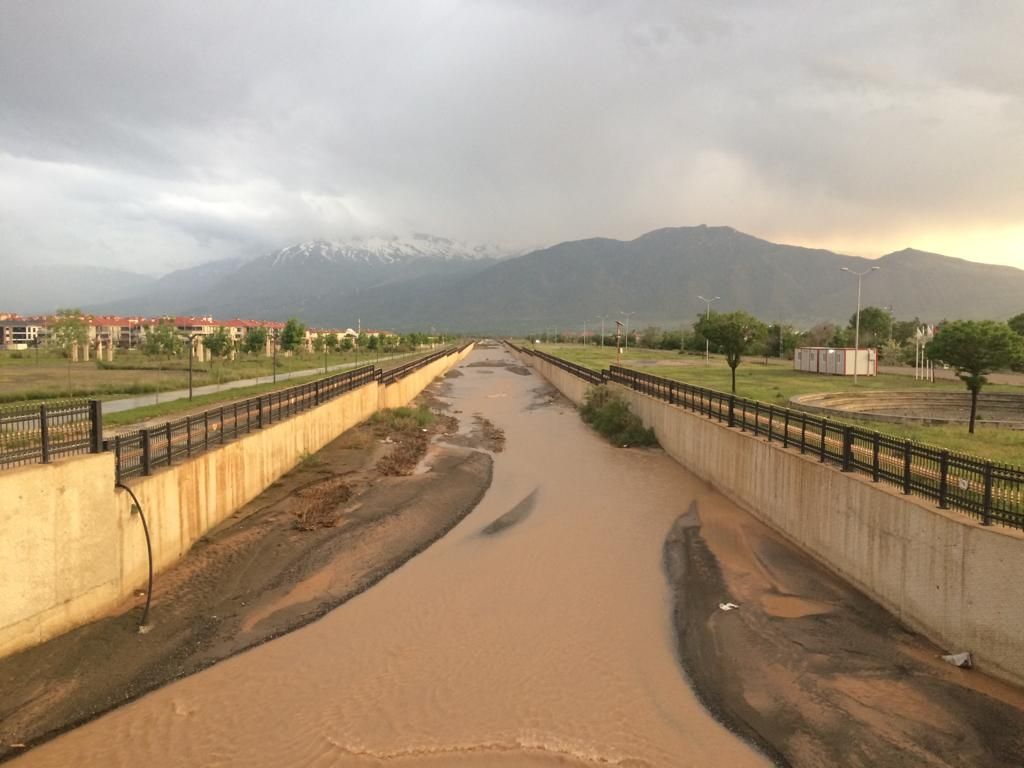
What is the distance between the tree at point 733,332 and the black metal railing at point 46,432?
3636 centimetres

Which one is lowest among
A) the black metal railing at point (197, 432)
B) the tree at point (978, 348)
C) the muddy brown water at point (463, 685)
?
the muddy brown water at point (463, 685)

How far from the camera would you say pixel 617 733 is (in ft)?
28.8

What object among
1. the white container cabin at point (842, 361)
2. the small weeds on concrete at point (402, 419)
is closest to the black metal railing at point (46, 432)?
the small weeds on concrete at point (402, 419)

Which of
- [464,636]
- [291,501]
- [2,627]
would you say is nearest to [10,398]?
[291,501]

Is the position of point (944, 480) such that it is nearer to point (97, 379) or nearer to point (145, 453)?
point (145, 453)

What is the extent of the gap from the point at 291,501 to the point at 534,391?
153ft

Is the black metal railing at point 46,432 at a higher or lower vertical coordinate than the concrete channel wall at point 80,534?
higher

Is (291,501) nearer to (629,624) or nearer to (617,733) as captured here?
(629,624)

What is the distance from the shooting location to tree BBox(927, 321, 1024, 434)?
2661cm

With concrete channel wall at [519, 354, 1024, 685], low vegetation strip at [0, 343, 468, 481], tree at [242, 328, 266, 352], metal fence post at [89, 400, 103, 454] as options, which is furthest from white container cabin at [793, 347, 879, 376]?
tree at [242, 328, 266, 352]

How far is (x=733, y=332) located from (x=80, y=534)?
38.1m

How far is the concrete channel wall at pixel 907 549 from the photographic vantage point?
881cm

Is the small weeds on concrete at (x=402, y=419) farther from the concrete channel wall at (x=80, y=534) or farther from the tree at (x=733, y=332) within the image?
the concrete channel wall at (x=80, y=534)

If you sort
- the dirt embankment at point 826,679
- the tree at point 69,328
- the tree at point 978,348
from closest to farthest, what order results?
1. the dirt embankment at point 826,679
2. the tree at point 978,348
3. the tree at point 69,328
